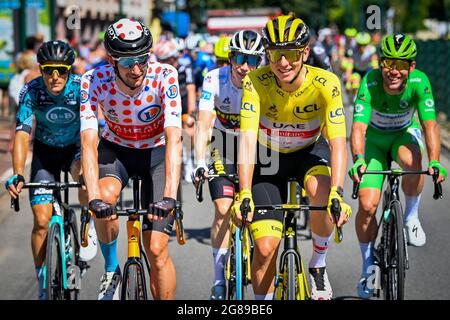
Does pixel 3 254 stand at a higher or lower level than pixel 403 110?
lower

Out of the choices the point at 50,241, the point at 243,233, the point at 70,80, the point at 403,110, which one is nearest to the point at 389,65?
the point at 403,110

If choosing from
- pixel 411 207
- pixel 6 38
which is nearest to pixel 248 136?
pixel 411 207

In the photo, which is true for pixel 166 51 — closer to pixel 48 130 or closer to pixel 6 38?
pixel 48 130

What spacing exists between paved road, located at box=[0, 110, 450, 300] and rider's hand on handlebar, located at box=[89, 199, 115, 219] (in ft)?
7.68

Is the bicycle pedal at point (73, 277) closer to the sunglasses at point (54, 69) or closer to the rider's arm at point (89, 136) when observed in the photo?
the rider's arm at point (89, 136)

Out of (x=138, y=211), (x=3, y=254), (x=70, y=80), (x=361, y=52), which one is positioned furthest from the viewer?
(x=361, y=52)

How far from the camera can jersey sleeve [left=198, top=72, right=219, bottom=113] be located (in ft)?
25.6

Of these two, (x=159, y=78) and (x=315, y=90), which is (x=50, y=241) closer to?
(x=159, y=78)

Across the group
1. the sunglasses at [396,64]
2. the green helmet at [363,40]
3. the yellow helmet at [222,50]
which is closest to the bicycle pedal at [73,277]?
the sunglasses at [396,64]

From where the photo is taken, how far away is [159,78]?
634 centimetres

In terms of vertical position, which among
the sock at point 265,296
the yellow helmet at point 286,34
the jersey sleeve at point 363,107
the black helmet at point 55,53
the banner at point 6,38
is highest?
the banner at point 6,38

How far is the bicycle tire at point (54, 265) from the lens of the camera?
665 centimetres

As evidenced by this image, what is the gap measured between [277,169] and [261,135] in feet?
0.86

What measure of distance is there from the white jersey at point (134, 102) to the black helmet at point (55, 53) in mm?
830
